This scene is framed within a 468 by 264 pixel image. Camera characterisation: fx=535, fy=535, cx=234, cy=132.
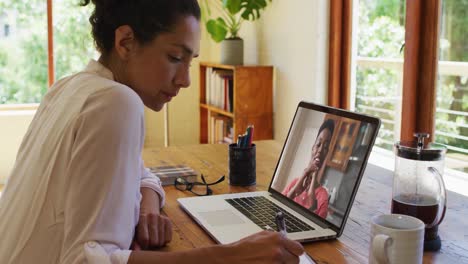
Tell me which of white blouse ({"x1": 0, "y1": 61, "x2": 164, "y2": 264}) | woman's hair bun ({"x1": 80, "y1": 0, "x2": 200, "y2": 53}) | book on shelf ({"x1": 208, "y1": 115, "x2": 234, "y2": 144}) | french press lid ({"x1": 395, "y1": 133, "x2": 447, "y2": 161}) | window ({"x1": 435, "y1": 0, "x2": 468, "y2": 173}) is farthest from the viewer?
book on shelf ({"x1": 208, "y1": 115, "x2": 234, "y2": 144})

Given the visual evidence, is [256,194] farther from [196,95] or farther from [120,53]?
[196,95]

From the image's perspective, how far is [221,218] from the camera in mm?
1248

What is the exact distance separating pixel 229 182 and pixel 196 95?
311 centimetres

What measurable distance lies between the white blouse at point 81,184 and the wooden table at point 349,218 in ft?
0.89

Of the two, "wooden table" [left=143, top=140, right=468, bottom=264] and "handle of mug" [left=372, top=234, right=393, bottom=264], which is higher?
"handle of mug" [left=372, top=234, right=393, bottom=264]

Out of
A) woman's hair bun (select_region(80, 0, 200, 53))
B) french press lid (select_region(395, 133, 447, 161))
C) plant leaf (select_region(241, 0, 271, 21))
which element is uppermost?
Result: plant leaf (select_region(241, 0, 271, 21))

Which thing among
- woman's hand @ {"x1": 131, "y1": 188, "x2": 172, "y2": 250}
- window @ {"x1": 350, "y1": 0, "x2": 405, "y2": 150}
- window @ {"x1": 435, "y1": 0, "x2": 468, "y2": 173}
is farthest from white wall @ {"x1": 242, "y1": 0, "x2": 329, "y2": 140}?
woman's hand @ {"x1": 131, "y1": 188, "x2": 172, "y2": 250}

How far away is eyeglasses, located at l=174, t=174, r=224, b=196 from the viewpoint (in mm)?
1495

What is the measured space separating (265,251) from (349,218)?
1.51 ft

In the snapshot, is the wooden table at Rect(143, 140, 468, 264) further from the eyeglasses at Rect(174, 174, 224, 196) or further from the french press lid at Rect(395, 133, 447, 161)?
the french press lid at Rect(395, 133, 447, 161)

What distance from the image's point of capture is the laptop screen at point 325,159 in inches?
45.6

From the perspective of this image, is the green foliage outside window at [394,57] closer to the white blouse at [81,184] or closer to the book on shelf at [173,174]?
the book on shelf at [173,174]

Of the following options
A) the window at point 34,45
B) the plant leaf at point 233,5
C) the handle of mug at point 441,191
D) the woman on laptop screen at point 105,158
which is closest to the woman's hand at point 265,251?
the woman on laptop screen at point 105,158

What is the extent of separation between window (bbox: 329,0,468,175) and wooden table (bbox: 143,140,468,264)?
2.88ft
